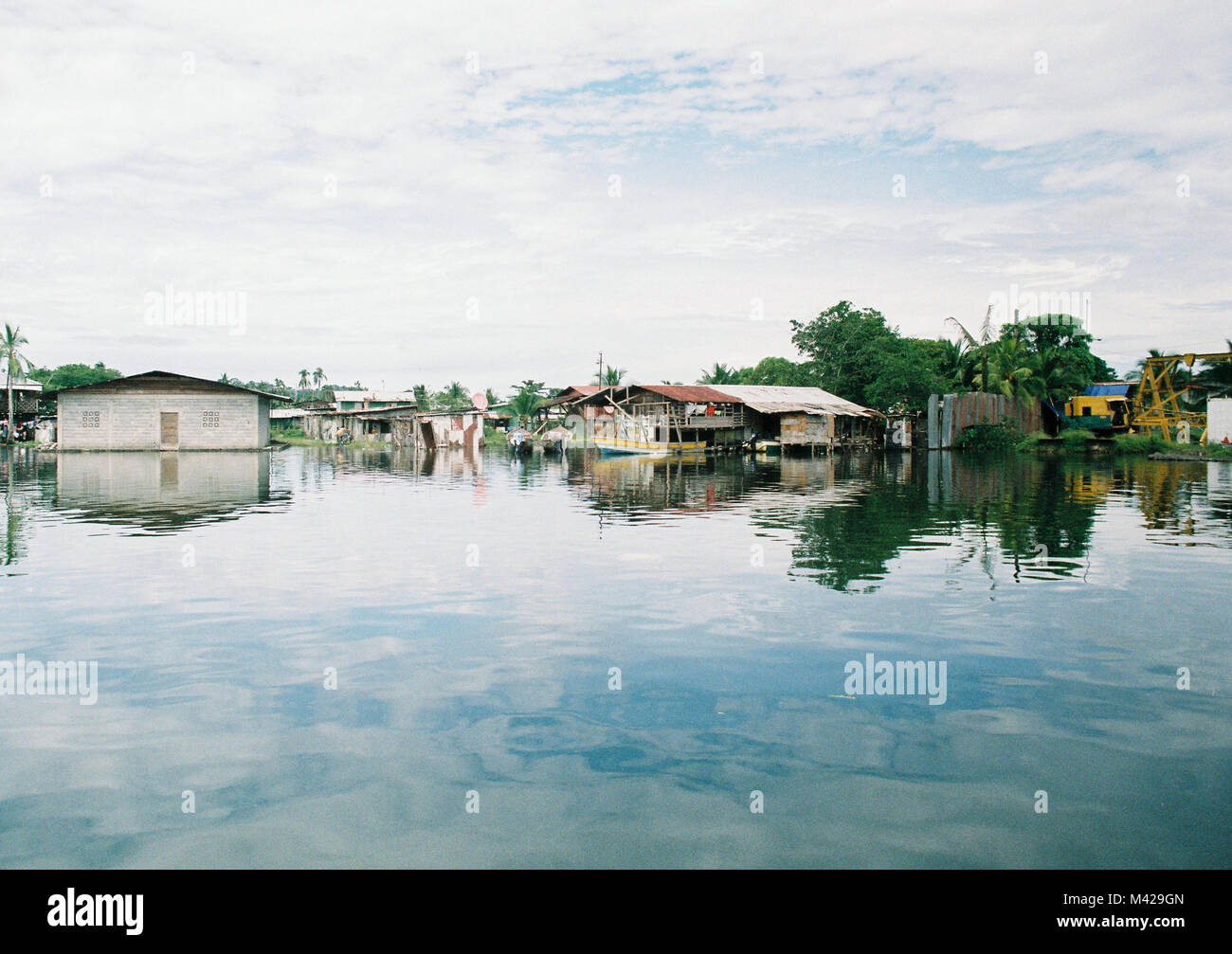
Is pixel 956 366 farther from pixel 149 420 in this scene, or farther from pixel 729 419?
pixel 149 420

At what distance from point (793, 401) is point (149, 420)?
34386mm

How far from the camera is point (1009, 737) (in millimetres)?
5820

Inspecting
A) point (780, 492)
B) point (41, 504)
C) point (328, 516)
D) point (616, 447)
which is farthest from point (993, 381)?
point (41, 504)

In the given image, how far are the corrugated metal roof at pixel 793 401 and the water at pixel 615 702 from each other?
115 feet

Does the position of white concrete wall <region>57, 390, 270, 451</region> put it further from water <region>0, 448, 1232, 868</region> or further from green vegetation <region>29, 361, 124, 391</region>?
green vegetation <region>29, 361, 124, 391</region>

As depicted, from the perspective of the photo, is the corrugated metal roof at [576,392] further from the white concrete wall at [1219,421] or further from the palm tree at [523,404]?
the white concrete wall at [1219,421]

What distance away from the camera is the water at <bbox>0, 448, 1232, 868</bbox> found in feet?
15.0

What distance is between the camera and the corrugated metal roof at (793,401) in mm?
50312

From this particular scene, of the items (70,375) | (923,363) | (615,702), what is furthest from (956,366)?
(70,375)

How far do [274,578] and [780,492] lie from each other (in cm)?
1568

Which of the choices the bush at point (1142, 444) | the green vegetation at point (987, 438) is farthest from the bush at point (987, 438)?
the bush at point (1142, 444)

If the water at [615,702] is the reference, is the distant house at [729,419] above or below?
above

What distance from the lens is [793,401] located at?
5306 cm
